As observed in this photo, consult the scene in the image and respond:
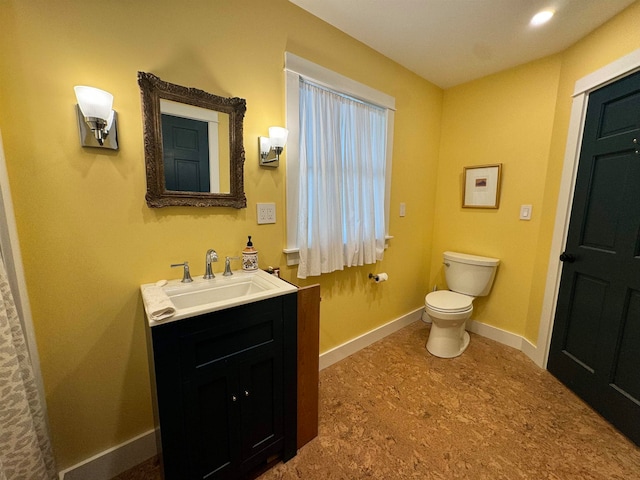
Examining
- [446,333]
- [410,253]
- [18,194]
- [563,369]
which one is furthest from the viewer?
[410,253]

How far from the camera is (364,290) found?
87.7 inches

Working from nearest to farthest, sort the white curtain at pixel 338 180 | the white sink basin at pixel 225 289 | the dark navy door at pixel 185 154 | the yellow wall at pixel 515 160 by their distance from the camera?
the white sink basin at pixel 225 289
the dark navy door at pixel 185 154
the white curtain at pixel 338 180
the yellow wall at pixel 515 160

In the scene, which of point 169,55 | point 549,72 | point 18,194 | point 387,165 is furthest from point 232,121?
point 549,72

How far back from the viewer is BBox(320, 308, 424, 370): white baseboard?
80.4 inches

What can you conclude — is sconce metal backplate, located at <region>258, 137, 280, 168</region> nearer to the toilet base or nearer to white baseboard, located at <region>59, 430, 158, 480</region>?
white baseboard, located at <region>59, 430, 158, 480</region>

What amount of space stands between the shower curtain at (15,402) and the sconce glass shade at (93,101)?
583mm

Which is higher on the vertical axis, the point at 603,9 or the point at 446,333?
the point at 603,9

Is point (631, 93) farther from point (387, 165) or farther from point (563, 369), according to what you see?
point (563, 369)

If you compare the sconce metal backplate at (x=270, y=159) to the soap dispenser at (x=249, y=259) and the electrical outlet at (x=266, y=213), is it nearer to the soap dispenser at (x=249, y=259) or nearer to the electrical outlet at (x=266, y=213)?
the electrical outlet at (x=266, y=213)

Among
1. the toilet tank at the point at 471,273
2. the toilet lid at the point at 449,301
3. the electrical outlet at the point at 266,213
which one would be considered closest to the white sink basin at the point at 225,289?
the electrical outlet at the point at 266,213

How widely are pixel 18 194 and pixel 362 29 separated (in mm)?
2034

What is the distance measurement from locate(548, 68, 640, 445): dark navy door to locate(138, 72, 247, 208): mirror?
7.11ft

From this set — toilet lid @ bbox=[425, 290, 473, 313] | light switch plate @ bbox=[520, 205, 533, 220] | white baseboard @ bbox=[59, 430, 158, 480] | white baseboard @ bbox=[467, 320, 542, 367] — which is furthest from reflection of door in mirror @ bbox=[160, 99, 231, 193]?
white baseboard @ bbox=[467, 320, 542, 367]

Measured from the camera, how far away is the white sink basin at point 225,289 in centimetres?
112
